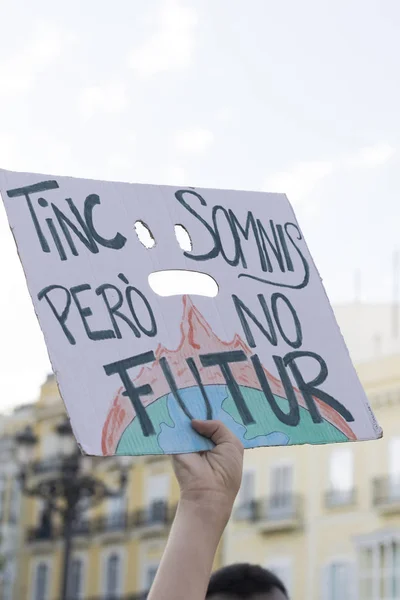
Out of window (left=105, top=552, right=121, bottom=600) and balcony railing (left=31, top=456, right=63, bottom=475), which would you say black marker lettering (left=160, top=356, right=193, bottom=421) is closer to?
window (left=105, top=552, right=121, bottom=600)

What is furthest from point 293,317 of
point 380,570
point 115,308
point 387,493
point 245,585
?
point 380,570

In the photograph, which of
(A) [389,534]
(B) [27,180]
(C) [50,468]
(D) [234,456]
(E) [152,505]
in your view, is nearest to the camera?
(D) [234,456]

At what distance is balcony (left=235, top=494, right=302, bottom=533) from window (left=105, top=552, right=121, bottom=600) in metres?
3.70

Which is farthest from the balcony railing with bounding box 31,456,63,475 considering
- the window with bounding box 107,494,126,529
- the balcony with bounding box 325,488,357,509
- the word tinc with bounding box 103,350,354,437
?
the word tinc with bounding box 103,350,354,437

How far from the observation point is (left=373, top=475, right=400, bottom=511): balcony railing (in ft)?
73.4

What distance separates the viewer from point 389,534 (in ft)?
73.7

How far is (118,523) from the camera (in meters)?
27.7

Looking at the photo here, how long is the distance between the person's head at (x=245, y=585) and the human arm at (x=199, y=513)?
60cm

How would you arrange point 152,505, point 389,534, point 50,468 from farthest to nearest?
point 50,468 → point 152,505 → point 389,534

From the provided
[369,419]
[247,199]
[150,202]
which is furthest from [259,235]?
[369,419]

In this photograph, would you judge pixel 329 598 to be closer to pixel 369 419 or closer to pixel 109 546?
pixel 109 546

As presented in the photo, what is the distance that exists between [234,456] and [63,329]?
0.31 metres

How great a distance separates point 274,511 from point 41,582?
7969 millimetres

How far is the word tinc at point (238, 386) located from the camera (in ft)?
6.53
